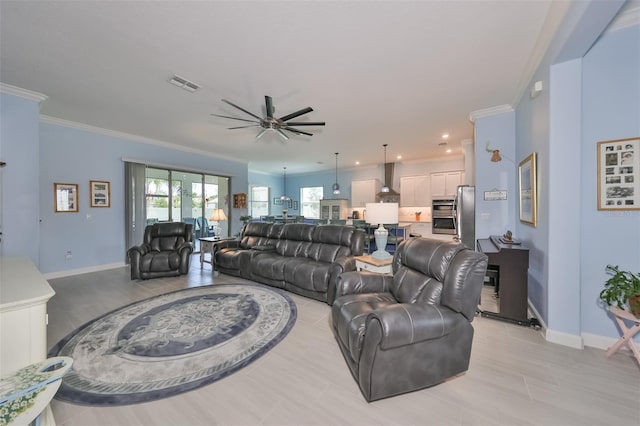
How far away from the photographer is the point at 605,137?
6.98ft

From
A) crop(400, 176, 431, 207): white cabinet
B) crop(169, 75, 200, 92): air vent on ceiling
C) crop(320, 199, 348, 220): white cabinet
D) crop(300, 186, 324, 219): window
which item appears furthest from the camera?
crop(300, 186, 324, 219): window

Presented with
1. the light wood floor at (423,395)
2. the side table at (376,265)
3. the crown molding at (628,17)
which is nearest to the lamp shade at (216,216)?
the light wood floor at (423,395)

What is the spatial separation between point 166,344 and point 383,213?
2.58 m

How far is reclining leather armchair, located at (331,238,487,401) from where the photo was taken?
1505 mm

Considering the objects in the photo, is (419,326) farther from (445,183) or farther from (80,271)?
(445,183)

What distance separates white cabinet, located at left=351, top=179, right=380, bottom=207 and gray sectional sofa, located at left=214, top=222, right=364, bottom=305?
4526mm

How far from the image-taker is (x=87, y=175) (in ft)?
15.4

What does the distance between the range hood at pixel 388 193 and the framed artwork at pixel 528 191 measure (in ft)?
14.3

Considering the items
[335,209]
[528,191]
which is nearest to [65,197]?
[335,209]

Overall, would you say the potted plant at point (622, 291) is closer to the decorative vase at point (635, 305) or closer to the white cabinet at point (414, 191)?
the decorative vase at point (635, 305)

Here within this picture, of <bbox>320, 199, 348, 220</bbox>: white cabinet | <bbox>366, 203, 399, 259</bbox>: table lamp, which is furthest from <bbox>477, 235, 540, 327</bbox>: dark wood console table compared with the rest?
<bbox>320, 199, 348, 220</bbox>: white cabinet

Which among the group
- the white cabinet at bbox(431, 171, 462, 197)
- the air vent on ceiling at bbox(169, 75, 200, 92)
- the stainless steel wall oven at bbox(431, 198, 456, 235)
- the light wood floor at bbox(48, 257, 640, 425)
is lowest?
the light wood floor at bbox(48, 257, 640, 425)

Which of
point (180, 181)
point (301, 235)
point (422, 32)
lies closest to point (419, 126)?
point (422, 32)

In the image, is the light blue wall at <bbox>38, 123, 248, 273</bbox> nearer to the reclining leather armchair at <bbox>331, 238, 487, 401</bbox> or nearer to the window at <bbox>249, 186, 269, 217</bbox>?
the window at <bbox>249, 186, 269, 217</bbox>
